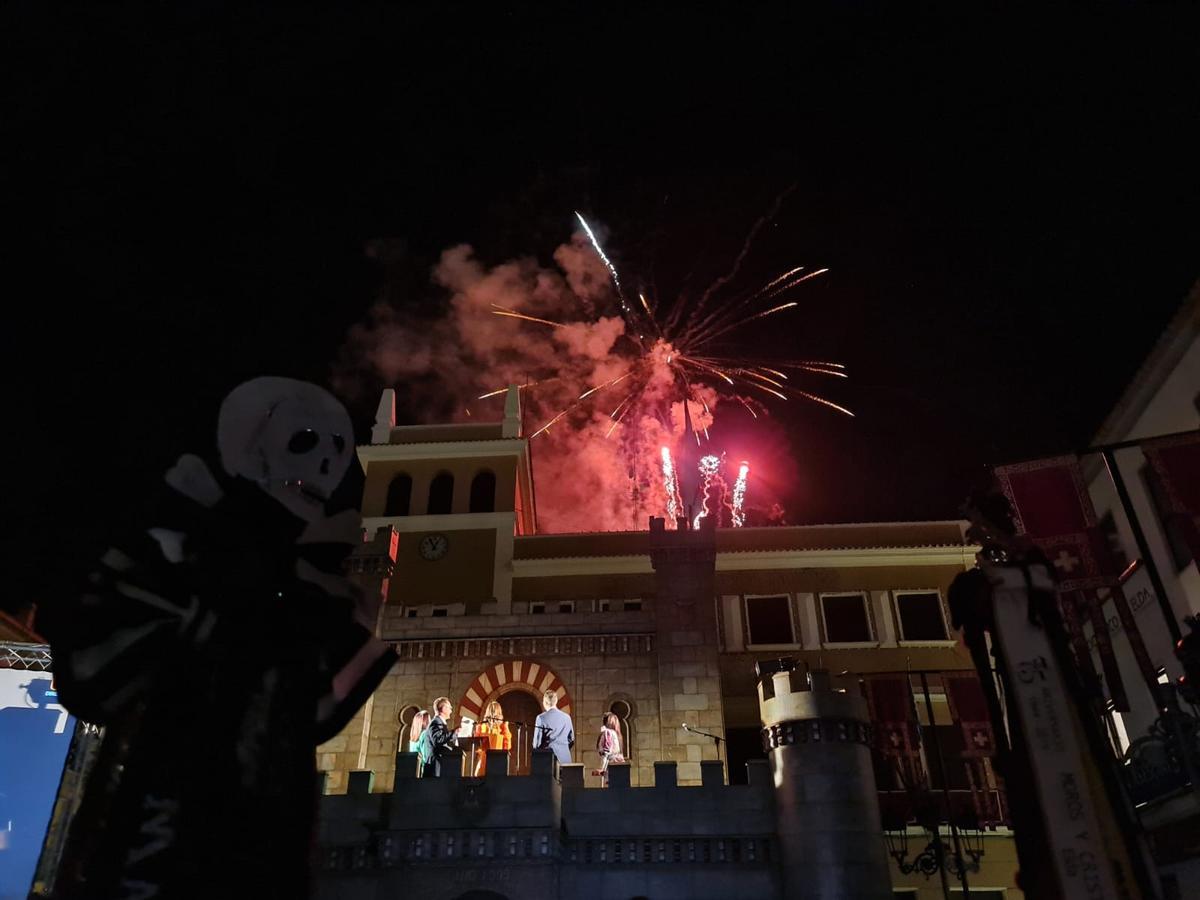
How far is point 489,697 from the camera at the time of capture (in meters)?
21.0

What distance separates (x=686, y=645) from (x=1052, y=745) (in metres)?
13.7

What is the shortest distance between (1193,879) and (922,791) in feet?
20.2

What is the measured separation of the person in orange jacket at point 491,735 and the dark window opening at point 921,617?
14558 millimetres

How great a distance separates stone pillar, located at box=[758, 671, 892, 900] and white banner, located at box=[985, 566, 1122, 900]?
23.8 ft

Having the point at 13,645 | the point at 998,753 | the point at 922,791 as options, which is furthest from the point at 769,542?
the point at 13,645

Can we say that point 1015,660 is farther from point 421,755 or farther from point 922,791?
point 922,791

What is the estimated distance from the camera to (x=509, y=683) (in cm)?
2117

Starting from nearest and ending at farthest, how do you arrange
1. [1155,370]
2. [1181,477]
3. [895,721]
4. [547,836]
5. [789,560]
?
1. [547,836]
2. [1181,477]
3. [1155,370]
4. [895,721]
5. [789,560]

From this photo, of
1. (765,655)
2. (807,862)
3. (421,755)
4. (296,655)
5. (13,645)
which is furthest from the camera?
(765,655)

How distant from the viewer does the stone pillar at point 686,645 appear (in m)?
19.5

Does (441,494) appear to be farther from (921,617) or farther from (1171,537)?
(1171,537)

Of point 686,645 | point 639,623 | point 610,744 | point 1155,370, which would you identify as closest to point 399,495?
point 639,623

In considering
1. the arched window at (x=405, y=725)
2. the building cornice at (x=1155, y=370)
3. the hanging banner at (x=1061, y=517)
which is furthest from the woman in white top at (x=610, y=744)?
the building cornice at (x=1155, y=370)

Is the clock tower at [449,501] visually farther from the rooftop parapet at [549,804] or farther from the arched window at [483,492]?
the rooftop parapet at [549,804]
